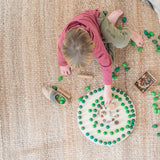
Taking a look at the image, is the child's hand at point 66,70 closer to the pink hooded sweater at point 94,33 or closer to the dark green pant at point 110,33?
the pink hooded sweater at point 94,33

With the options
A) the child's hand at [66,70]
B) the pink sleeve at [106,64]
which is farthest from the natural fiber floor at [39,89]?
the pink sleeve at [106,64]

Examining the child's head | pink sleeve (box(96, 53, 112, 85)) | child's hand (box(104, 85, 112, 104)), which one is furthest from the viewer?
child's hand (box(104, 85, 112, 104))

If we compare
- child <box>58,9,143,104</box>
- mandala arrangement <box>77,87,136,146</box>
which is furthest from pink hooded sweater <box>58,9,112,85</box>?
mandala arrangement <box>77,87,136,146</box>

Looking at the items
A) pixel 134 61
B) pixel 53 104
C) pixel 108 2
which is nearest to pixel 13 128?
pixel 53 104

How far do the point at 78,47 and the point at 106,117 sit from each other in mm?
591

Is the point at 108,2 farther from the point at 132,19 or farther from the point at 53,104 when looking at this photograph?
the point at 53,104

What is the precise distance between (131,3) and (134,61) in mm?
371

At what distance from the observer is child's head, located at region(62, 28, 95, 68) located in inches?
26.7

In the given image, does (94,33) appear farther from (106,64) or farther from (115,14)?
(115,14)

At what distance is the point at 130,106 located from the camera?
1.10m

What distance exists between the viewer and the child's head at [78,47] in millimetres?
679

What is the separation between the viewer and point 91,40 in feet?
2.33

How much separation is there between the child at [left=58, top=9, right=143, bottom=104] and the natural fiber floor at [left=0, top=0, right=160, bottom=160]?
0.13 m

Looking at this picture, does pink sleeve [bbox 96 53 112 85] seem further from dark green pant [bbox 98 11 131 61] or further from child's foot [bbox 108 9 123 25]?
child's foot [bbox 108 9 123 25]
